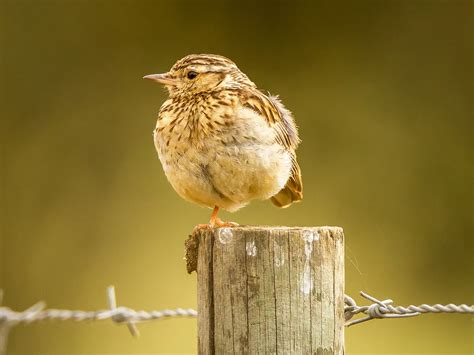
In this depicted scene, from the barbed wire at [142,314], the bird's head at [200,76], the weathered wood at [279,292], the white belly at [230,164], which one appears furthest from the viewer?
the bird's head at [200,76]

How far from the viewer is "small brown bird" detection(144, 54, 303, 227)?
457cm

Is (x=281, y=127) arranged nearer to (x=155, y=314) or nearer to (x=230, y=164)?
(x=230, y=164)

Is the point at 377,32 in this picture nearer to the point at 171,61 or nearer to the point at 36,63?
the point at 171,61

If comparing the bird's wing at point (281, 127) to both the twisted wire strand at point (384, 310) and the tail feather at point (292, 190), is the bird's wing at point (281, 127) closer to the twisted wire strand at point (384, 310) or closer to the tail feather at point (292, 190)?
the tail feather at point (292, 190)

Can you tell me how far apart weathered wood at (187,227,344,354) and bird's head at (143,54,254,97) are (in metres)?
1.78

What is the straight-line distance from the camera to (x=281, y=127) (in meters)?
5.07

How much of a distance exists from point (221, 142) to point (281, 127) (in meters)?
0.59

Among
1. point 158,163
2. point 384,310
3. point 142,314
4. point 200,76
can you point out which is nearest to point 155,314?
point 142,314

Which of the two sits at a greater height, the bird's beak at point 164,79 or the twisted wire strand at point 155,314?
the bird's beak at point 164,79

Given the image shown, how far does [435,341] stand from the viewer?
858 cm

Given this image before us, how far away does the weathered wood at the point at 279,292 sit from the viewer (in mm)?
3381

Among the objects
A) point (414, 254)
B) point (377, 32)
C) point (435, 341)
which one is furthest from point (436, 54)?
point (435, 341)

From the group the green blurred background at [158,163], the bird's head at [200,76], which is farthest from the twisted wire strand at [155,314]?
the green blurred background at [158,163]

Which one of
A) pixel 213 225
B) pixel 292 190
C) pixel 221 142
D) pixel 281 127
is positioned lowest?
pixel 213 225
